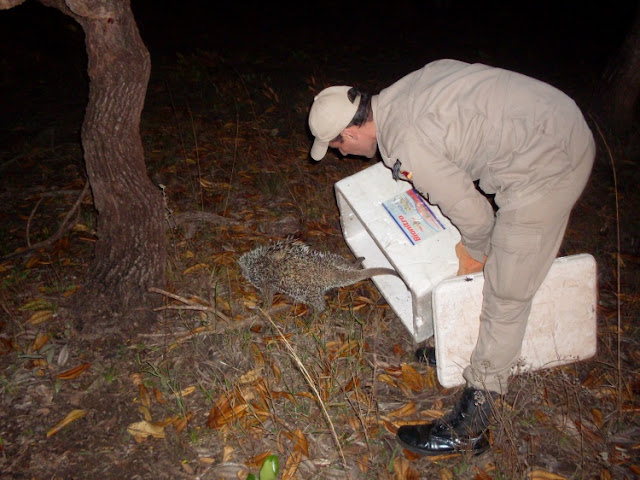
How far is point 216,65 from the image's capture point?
26.9 ft

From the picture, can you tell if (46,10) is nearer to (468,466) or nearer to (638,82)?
(638,82)

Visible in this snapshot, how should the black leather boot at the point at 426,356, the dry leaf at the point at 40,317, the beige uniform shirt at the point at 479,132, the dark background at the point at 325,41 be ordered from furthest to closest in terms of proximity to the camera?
the dark background at the point at 325,41, the dry leaf at the point at 40,317, the black leather boot at the point at 426,356, the beige uniform shirt at the point at 479,132

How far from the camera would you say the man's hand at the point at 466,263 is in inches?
116

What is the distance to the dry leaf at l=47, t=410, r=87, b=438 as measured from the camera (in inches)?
109

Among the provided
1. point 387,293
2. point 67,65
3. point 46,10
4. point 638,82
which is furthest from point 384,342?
point 46,10

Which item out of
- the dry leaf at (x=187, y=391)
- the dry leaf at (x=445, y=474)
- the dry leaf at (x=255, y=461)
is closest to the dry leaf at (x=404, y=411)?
the dry leaf at (x=445, y=474)

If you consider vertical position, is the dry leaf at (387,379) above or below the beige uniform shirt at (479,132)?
below

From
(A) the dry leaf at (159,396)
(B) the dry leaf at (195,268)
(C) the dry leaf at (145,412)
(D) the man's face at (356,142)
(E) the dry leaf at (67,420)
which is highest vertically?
(D) the man's face at (356,142)

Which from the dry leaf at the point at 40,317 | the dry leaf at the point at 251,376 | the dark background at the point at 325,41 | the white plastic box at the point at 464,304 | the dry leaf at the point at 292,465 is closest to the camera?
the dry leaf at the point at 292,465

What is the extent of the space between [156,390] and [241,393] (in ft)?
2.08

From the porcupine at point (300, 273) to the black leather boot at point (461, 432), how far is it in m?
1.14

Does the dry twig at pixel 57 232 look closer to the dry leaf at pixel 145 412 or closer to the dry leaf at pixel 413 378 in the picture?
the dry leaf at pixel 145 412

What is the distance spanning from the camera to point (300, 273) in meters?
3.62

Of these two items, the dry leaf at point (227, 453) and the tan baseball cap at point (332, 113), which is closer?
the tan baseball cap at point (332, 113)
